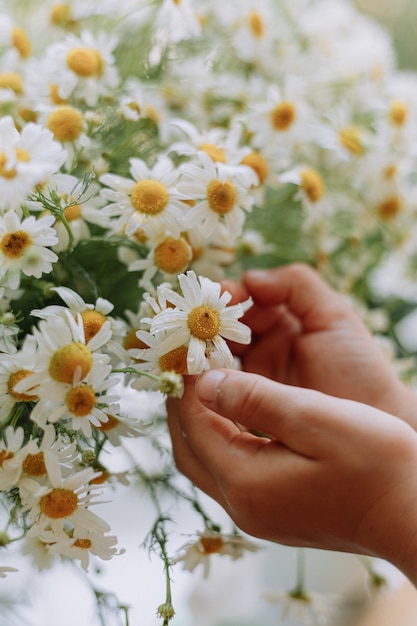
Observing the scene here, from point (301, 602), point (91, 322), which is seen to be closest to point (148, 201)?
point (91, 322)

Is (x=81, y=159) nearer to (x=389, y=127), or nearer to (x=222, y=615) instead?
(x=389, y=127)

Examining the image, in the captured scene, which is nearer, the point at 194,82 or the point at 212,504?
the point at 194,82

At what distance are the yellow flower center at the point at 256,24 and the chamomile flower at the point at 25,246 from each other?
1.33 feet

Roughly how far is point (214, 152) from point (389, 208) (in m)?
0.28

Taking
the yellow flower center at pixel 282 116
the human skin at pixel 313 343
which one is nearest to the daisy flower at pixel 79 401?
the human skin at pixel 313 343

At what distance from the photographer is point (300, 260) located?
2.55 ft

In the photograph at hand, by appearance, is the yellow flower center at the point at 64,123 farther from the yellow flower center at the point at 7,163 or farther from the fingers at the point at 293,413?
the fingers at the point at 293,413

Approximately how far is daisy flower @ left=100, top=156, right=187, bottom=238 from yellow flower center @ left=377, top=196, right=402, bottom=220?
0.31 metres

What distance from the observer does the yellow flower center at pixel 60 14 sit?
0.67 meters

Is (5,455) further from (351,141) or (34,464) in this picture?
(351,141)

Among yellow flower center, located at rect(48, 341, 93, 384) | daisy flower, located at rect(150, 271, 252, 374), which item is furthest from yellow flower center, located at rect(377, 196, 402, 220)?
yellow flower center, located at rect(48, 341, 93, 384)

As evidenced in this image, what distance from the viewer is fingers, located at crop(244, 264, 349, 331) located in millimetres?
693

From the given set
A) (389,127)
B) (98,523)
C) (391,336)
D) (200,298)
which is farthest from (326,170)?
(98,523)

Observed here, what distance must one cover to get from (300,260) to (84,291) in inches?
12.3
